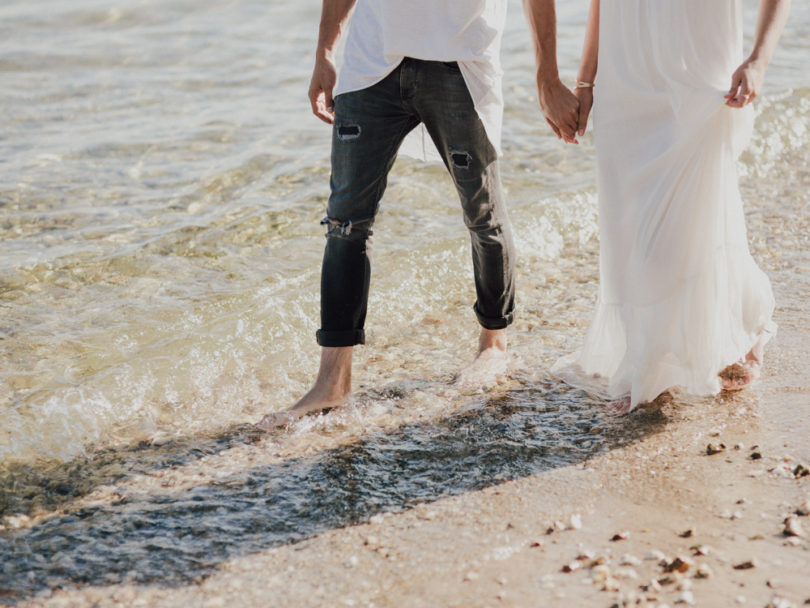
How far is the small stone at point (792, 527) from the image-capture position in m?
2.61

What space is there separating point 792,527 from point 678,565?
40 centimetres

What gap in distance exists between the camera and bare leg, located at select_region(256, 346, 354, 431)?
11.7 feet

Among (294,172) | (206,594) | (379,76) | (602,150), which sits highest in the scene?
(379,76)

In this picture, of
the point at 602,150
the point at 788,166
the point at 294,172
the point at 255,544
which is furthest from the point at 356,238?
the point at 788,166

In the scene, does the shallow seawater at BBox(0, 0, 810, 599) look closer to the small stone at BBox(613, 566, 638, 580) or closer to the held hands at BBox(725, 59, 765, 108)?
the small stone at BBox(613, 566, 638, 580)

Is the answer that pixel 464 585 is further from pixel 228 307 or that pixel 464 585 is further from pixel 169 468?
pixel 228 307

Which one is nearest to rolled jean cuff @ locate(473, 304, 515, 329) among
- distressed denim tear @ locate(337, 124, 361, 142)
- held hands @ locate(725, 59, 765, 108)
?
distressed denim tear @ locate(337, 124, 361, 142)

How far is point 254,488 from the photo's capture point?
10.1ft

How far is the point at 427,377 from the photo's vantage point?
400 centimetres

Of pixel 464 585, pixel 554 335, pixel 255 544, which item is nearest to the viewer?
pixel 464 585

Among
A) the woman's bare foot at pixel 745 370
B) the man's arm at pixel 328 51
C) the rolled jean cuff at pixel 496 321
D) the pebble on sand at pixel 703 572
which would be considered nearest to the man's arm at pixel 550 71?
the man's arm at pixel 328 51

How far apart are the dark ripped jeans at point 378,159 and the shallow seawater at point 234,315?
0.47 metres

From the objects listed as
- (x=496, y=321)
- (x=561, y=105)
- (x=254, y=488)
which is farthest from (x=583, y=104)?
(x=254, y=488)

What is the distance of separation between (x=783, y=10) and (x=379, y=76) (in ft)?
4.51
